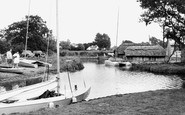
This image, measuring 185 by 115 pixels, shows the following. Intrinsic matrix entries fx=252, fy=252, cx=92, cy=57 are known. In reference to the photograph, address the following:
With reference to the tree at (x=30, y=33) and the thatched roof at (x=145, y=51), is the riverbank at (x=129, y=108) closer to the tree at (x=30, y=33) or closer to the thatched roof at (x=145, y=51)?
the tree at (x=30, y=33)

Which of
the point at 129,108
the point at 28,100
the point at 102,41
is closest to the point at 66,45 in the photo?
the point at 102,41

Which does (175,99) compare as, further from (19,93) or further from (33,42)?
(33,42)

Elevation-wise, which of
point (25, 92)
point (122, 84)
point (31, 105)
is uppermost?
point (25, 92)

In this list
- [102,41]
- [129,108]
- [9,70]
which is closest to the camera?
[129,108]

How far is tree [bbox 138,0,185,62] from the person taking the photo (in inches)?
1003

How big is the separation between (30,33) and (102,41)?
3352 inches

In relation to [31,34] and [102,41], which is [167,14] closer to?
[31,34]

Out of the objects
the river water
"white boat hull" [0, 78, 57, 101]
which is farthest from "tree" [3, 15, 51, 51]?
"white boat hull" [0, 78, 57, 101]

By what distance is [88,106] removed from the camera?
38.7ft

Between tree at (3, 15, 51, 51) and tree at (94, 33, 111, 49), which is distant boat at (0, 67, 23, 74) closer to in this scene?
tree at (3, 15, 51, 51)

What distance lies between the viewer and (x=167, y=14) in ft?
92.9

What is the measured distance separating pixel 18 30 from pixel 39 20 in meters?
6.22

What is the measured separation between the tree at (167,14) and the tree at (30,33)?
3995cm

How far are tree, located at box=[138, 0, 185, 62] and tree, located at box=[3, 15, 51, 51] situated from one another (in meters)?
39.9
